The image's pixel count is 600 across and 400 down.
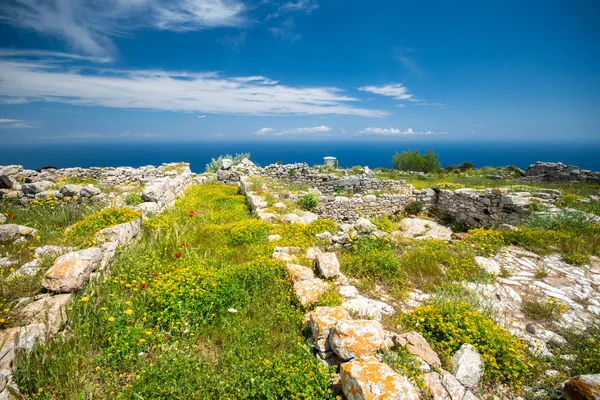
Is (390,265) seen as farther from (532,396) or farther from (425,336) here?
(532,396)

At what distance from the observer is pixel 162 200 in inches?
459

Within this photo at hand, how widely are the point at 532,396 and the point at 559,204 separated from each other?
44.4 feet

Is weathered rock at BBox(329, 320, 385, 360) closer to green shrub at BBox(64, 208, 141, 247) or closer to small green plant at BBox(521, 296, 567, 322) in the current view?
small green plant at BBox(521, 296, 567, 322)

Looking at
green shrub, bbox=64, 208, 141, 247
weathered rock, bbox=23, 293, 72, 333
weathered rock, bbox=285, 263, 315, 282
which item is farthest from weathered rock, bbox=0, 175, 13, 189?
weathered rock, bbox=285, 263, 315, 282

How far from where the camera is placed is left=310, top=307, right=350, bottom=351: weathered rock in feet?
12.8

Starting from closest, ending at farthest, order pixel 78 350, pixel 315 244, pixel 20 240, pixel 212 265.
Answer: pixel 78 350 → pixel 212 265 → pixel 20 240 → pixel 315 244

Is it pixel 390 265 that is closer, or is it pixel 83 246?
pixel 83 246

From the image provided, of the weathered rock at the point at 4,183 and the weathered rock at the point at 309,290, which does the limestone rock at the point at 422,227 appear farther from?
the weathered rock at the point at 4,183

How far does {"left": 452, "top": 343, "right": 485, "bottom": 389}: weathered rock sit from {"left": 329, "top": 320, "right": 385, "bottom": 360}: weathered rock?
107cm

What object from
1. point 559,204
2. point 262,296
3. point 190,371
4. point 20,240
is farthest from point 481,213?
point 20,240

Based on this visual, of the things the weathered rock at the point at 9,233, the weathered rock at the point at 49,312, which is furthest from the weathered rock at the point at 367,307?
the weathered rock at the point at 9,233

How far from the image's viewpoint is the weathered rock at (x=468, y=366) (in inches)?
140

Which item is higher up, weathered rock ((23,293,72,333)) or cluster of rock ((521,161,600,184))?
cluster of rock ((521,161,600,184))

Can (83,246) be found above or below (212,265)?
above
